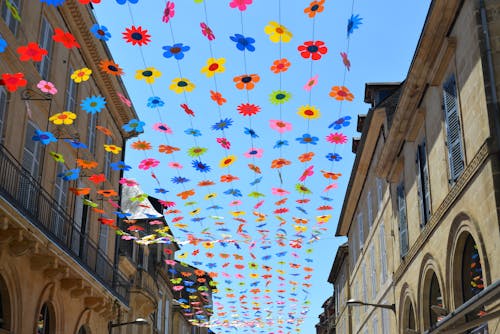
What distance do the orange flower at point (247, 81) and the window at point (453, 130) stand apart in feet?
12.9

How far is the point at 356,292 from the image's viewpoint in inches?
1303

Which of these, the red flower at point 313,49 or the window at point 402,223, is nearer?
the red flower at point 313,49

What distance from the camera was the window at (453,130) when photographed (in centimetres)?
1358

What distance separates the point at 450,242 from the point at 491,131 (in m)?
3.58

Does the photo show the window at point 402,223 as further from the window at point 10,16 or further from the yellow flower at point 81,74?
the window at point 10,16

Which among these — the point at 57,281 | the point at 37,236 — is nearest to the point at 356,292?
the point at 57,281

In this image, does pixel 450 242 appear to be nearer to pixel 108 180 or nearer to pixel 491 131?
pixel 491 131

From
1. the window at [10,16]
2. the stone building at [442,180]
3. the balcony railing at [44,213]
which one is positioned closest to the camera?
the stone building at [442,180]

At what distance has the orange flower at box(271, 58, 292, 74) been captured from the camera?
13.8m

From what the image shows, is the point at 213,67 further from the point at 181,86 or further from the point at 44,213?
the point at 44,213

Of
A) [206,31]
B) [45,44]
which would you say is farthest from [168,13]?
[45,44]

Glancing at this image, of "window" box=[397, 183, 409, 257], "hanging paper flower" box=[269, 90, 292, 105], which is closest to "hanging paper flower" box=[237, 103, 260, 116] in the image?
"hanging paper flower" box=[269, 90, 292, 105]

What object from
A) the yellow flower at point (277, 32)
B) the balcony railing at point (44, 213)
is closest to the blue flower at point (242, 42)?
the yellow flower at point (277, 32)

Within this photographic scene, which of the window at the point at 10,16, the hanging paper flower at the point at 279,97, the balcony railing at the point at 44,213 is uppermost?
the window at the point at 10,16
